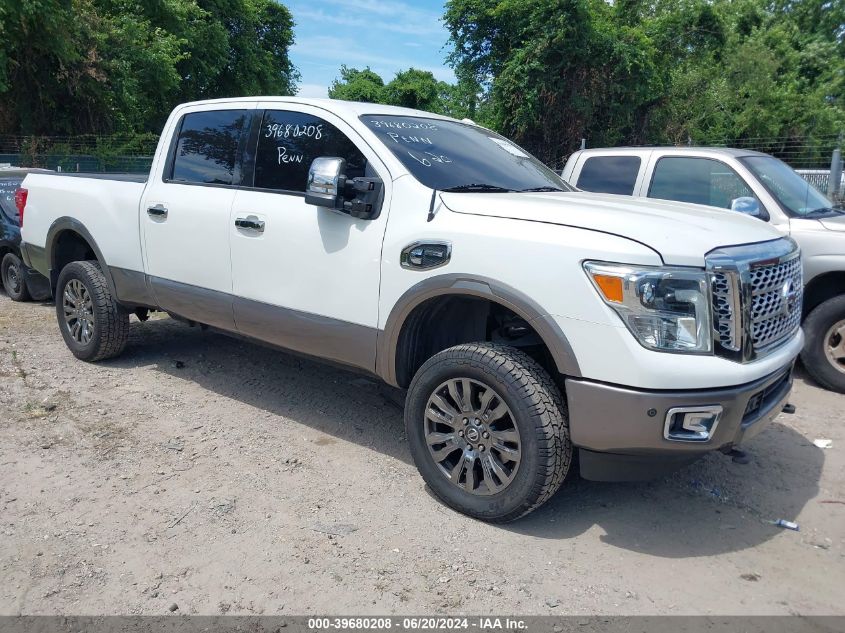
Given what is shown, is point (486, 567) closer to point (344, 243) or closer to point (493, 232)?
point (493, 232)

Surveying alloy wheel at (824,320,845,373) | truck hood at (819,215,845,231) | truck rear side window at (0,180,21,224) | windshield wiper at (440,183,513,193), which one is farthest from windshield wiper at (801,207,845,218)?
truck rear side window at (0,180,21,224)

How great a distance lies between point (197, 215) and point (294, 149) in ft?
2.92

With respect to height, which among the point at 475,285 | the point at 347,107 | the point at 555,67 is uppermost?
the point at 555,67

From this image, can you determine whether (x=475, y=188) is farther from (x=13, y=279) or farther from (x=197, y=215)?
(x=13, y=279)

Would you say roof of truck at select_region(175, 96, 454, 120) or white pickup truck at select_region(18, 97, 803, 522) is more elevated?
roof of truck at select_region(175, 96, 454, 120)

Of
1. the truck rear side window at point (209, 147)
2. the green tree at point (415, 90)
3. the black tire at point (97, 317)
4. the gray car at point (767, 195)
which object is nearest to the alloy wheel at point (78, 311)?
the black tire at point (97, 317)

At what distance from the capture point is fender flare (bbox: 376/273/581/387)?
10.7 ft

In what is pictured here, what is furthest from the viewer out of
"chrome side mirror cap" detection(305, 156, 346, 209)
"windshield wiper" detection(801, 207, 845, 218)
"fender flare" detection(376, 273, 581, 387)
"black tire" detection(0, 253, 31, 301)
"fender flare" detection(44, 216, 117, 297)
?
"black tire" detection(0, 253, 31, 301)

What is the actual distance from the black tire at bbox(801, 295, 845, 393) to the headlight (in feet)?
11.1

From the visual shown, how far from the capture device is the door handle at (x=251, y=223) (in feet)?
14.6

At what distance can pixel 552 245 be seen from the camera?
3268 mm

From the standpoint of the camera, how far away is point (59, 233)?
6.23 m

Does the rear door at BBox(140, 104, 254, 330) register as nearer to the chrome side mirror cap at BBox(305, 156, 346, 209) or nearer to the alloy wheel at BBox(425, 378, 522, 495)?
the chrome side mirror cap at BBox(305, 156, 346, 209)

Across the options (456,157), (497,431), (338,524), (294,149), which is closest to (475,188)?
(456,157)
